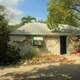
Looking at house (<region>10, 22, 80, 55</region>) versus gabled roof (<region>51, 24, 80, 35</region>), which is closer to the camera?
house (<region>10, 22, 80, 55</region>)

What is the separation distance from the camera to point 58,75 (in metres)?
14.8

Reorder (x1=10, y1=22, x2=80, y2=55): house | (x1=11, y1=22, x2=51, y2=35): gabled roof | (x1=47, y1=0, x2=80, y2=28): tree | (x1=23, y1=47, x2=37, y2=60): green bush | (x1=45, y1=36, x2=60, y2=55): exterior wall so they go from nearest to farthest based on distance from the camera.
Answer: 1. (x1=47, y1=0, x2=80, y2=28): tree
2. (x1=23, y1=47, x2=37, y2=60): green bush
3. (x1=10, y1=22, x2=80, y2=55): house
4. (x1=11, y1=22, x2=51, y2=35): gabled roof
5. (x1=45, y1=36, x2=60, y2=55): exterior wall

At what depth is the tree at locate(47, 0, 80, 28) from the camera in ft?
66.9

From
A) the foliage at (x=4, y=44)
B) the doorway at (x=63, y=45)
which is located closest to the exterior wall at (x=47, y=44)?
the doorway at (x=63, y=45)

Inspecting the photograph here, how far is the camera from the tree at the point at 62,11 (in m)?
20.4

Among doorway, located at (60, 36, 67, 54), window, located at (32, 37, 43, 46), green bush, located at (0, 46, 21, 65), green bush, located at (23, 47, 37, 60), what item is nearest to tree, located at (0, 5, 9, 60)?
green bush, located at (0, 46, 21, 65)

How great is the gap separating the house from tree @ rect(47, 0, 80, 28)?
298 cm

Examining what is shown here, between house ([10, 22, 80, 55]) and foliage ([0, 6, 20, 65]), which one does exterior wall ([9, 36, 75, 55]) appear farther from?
foliage ([0, 6, 20, 65])

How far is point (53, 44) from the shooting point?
26.0m

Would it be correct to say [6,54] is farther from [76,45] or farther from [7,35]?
[76,45]

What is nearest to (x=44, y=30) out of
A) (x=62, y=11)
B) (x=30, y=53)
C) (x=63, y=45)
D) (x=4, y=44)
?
(x=63, y=45)

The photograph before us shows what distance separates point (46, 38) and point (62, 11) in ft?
17.5

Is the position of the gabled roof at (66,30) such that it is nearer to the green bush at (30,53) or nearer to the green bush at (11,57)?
the green bush at (30,53)

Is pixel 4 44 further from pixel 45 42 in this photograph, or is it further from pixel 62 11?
pixel 62 11
